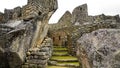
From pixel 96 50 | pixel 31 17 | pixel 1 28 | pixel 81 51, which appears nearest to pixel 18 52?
pixel 1 28

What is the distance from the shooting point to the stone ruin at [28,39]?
9.44 metres

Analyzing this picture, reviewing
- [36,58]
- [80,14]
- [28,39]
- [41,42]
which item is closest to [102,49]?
[36,58]

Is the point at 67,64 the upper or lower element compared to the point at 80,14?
lower

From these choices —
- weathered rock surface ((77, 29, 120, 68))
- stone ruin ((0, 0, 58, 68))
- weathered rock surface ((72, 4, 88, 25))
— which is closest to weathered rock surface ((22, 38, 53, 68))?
stone ruin ((0, 0, 58, 68))

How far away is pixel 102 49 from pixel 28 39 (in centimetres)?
555

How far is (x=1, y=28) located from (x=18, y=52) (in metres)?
1.23

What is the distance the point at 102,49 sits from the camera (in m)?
5.22

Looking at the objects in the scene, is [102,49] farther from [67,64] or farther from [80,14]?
[80,14]

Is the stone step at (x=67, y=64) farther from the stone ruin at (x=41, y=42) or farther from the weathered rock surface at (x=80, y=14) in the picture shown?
the weathered rock surface at (x=80, y=14)

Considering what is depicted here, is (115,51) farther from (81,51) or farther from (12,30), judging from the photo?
(12,30)

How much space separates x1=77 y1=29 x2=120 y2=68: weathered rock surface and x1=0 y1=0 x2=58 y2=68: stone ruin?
413 cm

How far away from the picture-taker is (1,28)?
952cm

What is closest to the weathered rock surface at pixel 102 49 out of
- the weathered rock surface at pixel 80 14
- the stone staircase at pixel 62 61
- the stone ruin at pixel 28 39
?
the stone staircase at pixel 62 61

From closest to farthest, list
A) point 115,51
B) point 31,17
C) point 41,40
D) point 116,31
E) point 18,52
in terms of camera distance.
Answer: point 115,51
point 116,31
point 18,52
point 31,17
point 41,40
